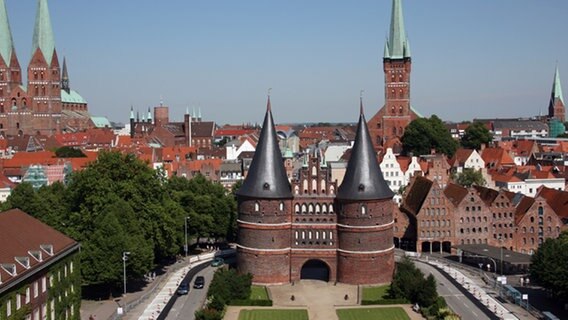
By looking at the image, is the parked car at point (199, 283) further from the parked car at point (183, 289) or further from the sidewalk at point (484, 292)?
the sidewalk at point (484, 292)

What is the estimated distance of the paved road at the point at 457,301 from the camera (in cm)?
6150

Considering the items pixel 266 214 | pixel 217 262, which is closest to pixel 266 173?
pixel 266 214

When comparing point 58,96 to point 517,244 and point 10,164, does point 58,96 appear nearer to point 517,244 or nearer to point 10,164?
point 10,164

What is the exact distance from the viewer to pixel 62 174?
118m

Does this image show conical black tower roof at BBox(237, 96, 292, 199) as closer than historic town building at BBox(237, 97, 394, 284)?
No

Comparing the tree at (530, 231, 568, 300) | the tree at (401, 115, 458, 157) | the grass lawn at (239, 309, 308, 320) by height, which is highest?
the tree at (401, 115, 458, 157)

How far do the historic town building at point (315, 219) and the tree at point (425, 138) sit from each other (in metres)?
78.4

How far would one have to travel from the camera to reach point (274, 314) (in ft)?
207

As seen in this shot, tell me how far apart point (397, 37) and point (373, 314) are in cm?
10626

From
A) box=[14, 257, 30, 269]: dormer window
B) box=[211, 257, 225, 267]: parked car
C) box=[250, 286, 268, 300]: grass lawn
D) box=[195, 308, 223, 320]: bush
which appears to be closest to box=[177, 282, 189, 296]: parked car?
box=[250, 286, 268, 300]: grass lawn

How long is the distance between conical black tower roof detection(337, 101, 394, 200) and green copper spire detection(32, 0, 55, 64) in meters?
136

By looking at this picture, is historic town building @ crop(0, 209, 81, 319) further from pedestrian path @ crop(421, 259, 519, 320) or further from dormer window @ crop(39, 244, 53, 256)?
pedestrian path @ crop(421, 259, 519, 320)

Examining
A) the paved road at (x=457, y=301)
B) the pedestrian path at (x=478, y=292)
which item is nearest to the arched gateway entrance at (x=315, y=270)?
the paved road at (x=457, y=301)

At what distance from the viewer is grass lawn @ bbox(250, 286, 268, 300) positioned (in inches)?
2716
